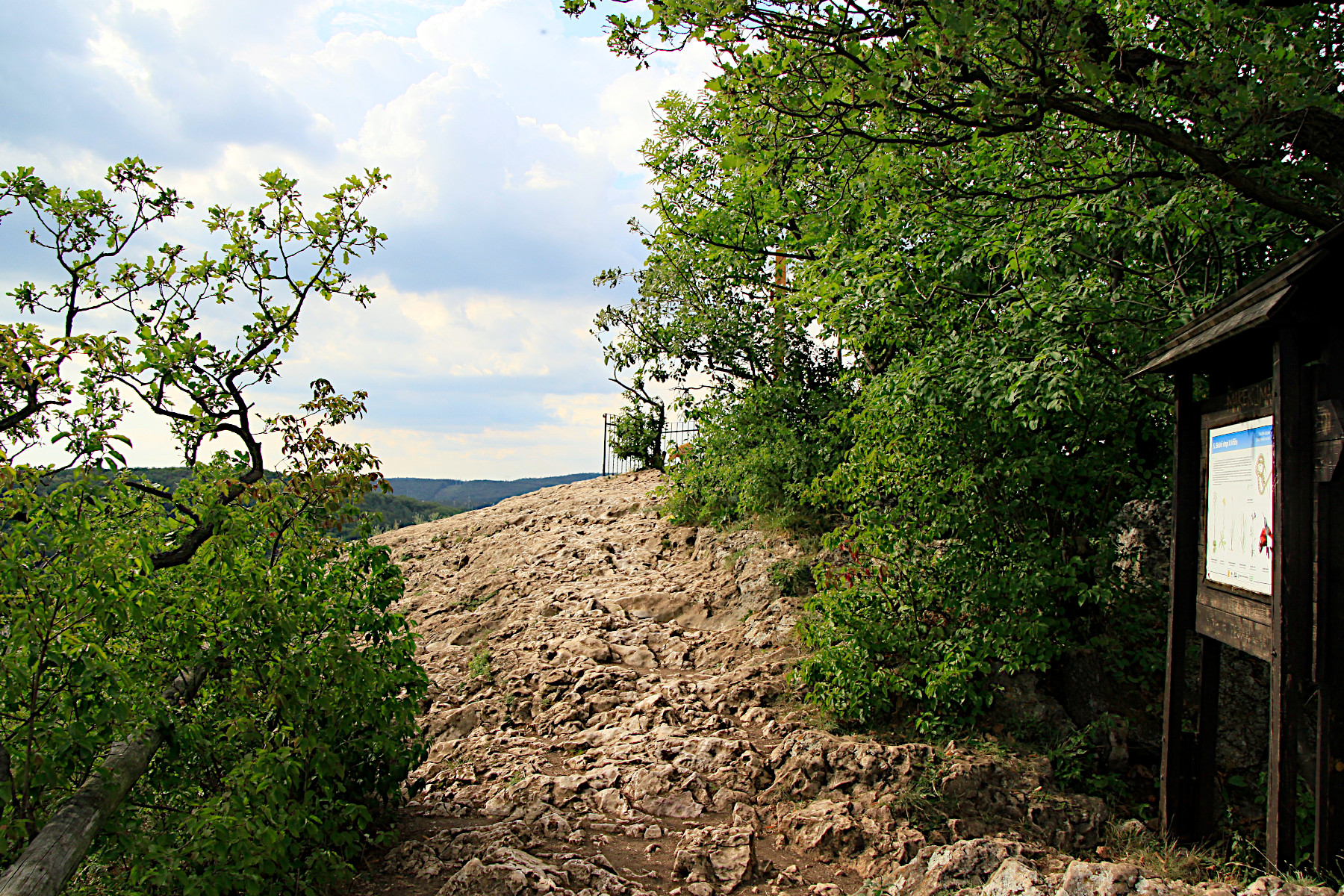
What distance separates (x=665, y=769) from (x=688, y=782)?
0.74ft

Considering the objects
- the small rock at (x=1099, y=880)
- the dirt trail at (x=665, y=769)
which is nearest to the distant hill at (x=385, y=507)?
the dirt trail at (x=665, y=769)

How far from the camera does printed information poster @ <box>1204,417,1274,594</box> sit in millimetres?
4070

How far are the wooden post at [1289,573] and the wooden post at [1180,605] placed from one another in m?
1.11

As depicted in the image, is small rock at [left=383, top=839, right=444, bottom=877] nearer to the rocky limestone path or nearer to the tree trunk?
the rocky limestone path

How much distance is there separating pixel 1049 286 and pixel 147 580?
589 cm

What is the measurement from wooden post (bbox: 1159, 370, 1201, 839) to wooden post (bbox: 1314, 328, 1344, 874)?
48.0 inches

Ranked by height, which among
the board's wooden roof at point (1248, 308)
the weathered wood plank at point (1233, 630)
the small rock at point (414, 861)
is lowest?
the small rock at point (414, 861)

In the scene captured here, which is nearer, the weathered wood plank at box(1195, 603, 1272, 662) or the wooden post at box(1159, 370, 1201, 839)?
the weathered wood plank at box(1195, 603, 1272, 662)

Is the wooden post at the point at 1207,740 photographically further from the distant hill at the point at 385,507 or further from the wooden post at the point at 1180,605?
the distant hill at the point at 385,507

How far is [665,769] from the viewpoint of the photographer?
5.94 m

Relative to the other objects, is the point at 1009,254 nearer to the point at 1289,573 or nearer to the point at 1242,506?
the point at 1242,506

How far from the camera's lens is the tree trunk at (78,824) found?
3.05 m

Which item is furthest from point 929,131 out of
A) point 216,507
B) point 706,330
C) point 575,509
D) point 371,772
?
point 575,509

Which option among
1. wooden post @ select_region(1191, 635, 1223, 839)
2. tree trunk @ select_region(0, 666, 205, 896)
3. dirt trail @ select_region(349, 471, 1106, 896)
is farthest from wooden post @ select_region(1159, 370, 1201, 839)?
tree trunk @ select_region(0, 666, 205, 896)
